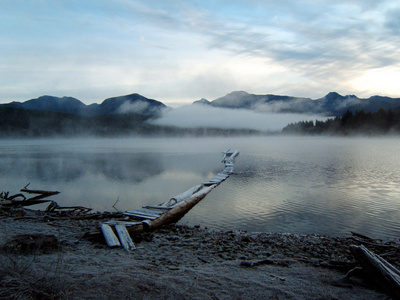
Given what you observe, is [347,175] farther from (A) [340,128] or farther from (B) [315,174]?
(A) [340,128]

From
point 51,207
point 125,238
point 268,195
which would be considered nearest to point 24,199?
point 51,207

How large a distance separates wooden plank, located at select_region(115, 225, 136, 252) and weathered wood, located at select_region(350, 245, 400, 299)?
15.5 ft

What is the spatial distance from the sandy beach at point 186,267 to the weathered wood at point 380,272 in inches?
6.7

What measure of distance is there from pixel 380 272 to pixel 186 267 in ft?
10.8

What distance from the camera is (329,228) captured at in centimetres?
959

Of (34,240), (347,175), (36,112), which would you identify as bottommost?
(347,175)

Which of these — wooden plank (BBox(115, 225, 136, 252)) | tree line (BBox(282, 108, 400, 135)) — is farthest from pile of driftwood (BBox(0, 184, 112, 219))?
tree line (BBox(282, 108, 400, 135))

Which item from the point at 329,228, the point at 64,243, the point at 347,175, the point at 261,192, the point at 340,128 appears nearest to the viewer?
the point at 64,243

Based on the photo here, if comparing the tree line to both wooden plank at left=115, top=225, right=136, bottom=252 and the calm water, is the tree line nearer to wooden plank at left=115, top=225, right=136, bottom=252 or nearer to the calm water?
the calm water

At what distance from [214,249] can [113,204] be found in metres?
7.58

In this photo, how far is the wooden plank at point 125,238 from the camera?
7.05 metres

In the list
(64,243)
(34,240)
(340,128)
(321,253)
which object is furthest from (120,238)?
(340,128)

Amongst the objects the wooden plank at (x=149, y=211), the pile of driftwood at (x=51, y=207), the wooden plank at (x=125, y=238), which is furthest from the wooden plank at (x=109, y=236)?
the pile of driftwood at (x=51, y=207)

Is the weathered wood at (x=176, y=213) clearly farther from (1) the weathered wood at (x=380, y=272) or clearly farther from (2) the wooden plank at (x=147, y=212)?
(1) the weathered wood at (x=380, y=272)
